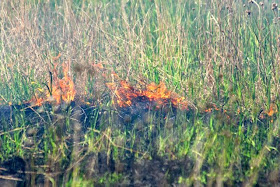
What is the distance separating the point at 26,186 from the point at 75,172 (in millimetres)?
305

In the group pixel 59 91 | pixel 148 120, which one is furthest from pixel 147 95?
pixel 59 91

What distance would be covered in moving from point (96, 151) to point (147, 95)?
913 mm

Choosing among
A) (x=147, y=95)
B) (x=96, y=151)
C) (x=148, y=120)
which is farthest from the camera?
(x=147, y=95)

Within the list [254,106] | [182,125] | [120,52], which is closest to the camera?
[182,125]

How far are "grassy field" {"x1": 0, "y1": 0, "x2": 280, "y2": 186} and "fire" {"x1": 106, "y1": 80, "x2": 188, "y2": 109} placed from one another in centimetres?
7

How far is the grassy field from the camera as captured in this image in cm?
243

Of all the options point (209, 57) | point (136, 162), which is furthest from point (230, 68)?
point (136, 162)

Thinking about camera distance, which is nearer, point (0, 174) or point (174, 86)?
point (0, 174)

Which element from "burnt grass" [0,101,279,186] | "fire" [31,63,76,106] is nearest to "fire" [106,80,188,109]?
"burnt grass" [0,101,279,186]

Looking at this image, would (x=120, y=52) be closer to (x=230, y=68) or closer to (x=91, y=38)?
(x=91, y=38)

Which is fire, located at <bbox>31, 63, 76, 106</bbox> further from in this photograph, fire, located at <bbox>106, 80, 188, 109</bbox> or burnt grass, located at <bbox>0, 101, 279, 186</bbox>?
fire, located at <bbox>106, 80, 188, 109</bbox>

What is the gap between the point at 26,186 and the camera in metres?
2.33

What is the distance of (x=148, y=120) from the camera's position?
3.02 metres

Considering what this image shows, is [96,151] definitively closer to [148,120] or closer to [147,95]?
[148,120]
